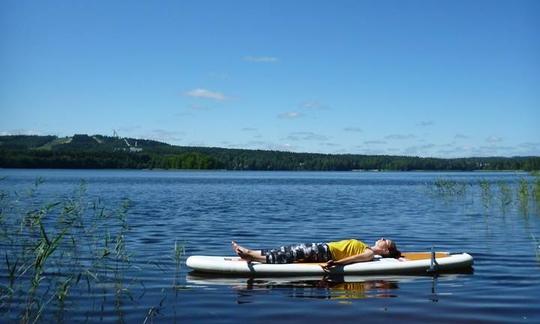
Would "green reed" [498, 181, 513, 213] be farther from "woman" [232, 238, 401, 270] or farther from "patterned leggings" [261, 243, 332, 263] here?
"patterned leggings" [261, 243, 332, 263]

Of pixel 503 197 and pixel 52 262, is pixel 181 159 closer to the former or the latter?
pixel 503 197

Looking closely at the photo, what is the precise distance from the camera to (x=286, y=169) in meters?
161

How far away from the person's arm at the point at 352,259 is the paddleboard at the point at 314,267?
71mm

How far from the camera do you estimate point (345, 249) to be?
10.7m

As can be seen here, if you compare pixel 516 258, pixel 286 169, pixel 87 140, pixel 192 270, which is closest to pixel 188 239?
pixel 192 270

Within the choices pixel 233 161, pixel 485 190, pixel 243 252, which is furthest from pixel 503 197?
pixel 233 161

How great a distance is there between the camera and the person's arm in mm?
10336

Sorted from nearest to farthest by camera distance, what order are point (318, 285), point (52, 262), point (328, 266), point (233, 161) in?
point (318, 285)
point (328, 266)
point (52, 262)
point (233, 161)

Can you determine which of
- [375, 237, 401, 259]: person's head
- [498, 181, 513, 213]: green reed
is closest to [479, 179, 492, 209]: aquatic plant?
[498, 181, 513, 213]: green reed

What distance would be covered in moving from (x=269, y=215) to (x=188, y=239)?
8.11 meters

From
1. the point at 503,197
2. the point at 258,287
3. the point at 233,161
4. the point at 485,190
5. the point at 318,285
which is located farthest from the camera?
the point at 233,161

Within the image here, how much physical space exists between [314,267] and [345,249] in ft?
2.30

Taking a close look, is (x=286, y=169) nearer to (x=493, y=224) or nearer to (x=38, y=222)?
(x=493, y=224)

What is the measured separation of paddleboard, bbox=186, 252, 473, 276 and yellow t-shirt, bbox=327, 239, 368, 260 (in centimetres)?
24
